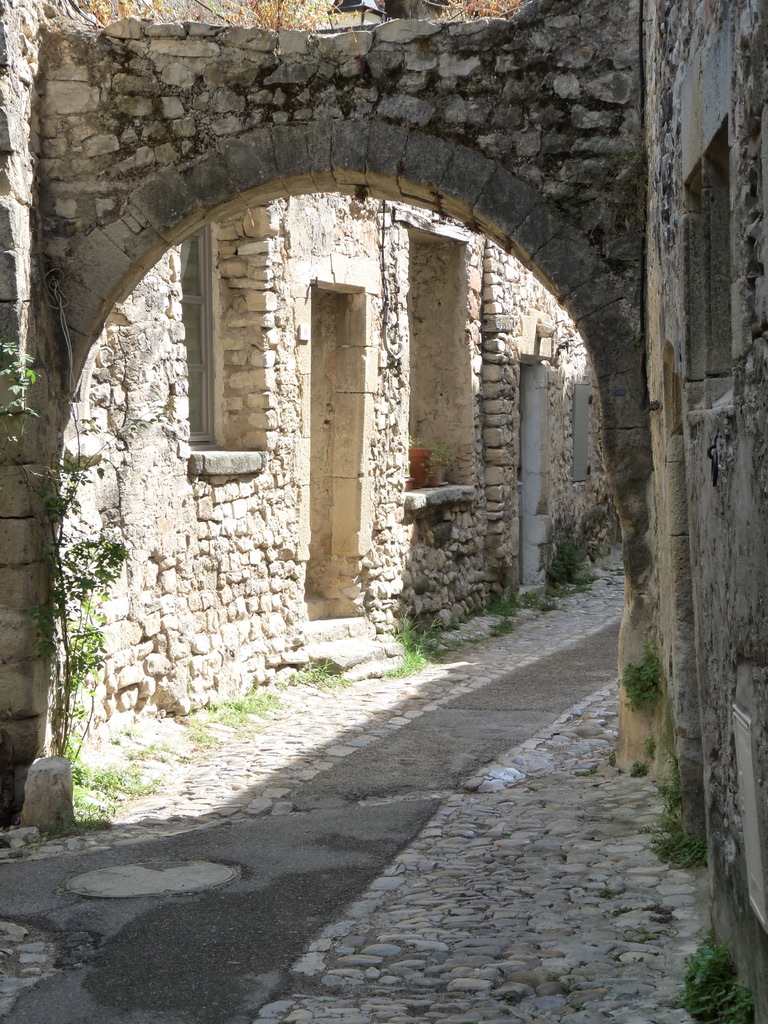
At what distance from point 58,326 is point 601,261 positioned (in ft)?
8.15

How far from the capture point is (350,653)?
29.4 feet

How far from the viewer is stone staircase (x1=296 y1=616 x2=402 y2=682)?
8.79 m

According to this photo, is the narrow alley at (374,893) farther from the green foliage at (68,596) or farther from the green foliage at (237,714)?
the green foliage at (68,596)

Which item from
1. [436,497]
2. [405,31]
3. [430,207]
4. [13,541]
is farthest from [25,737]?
[436,497]

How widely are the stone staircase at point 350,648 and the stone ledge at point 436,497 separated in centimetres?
113

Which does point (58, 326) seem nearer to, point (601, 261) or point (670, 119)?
point (601, 261)

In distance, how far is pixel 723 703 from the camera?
10.8 feet

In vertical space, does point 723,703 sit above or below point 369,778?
above

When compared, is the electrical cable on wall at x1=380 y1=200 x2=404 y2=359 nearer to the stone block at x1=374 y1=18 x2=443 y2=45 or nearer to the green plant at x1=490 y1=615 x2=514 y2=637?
the green plant at x1=490 y1=615 x2=514 y2=637

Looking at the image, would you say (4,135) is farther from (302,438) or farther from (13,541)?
(302,438)

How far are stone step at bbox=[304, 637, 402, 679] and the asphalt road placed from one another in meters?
1.83

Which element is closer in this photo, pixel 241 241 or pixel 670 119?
pixel 670 119

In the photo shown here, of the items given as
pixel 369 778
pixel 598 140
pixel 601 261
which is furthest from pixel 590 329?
pixel 369 778

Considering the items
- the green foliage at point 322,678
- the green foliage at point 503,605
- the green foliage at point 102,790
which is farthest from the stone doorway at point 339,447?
the green foliage at point 102,790
